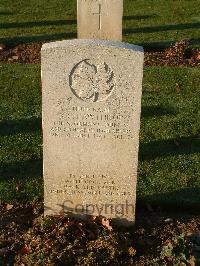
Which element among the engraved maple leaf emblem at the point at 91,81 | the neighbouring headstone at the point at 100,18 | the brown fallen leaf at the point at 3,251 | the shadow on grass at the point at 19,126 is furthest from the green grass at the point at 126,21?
the brown fallen leaf at the point at 3,251

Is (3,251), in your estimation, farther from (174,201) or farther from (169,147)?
(169,147)

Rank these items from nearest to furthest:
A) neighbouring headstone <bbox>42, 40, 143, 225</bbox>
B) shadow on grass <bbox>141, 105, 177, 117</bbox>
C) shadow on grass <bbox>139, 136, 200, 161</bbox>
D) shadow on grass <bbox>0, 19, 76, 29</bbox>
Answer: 1. neighbouring headstone <bbox>42, 40, 143, 225</bbox>
2. shadow on grass <bbox>139, 136, 200, 161</bbox>
3. shadow on grass <bbox>141, 105, 177, 117</bbox>
4. shadow on grass <bbox>0, 19, 76, 29</bbox>

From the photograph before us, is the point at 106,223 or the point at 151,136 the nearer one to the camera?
the point at 106,223

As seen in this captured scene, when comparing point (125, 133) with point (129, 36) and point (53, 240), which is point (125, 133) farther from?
point (129, 36)

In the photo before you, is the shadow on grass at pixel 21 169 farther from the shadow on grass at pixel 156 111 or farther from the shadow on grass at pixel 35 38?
the shadow on grass at pixel 35 38

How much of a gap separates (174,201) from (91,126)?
1725mm

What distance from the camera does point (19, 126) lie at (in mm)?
7527

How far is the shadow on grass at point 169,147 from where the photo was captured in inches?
269

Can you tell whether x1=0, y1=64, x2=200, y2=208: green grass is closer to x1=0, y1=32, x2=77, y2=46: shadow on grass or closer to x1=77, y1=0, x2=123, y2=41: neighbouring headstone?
x1=77, y1=0, x2=123, y2=41: neighbouring headstone

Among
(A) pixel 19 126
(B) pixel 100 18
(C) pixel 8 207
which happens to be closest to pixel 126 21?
(B) pixel 100 18

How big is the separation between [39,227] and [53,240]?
323mm

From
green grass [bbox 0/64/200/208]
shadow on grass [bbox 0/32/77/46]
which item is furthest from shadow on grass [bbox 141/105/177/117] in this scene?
shadow on grass [bbox 0/32/77/46]

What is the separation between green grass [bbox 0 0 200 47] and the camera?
11.9 metres

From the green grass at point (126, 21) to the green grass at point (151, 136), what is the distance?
7.33 ft
